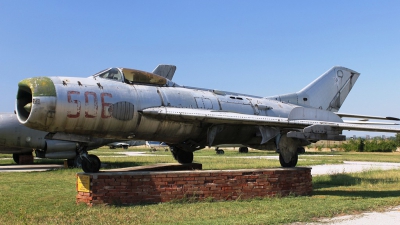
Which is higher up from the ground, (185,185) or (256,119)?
(256,119)

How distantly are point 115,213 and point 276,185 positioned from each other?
4356 millimetres

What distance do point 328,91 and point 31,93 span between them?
36.3 ft

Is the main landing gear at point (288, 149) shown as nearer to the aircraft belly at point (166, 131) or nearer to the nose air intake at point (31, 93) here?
the aircraft belly at point (166, 131)

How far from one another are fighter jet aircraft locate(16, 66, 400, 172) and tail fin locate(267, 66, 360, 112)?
1.91 meters

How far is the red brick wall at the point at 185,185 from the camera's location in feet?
30.2

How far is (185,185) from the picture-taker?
9.73 m

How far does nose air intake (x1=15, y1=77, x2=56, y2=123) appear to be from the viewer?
8.89 meters

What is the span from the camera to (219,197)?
9930 mm

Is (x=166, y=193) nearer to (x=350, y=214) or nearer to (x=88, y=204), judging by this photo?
(x=88, y=204)

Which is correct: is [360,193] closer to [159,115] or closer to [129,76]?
[159,115]

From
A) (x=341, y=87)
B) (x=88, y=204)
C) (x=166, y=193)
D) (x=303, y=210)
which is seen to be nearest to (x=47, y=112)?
(x=88, y=204)

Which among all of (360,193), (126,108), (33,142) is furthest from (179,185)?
(33,142)

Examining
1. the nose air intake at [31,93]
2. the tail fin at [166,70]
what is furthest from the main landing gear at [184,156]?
the tail fin at [166,70]

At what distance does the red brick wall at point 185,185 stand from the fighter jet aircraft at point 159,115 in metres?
0.95
